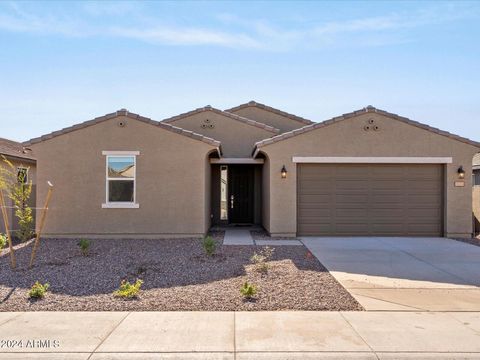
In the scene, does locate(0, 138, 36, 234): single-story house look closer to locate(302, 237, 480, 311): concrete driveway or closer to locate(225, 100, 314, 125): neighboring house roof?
locate(225, 100, 314, 125): neighboring house roof

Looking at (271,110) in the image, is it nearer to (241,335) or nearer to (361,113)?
(361,113)

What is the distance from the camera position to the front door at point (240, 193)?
60.3ft

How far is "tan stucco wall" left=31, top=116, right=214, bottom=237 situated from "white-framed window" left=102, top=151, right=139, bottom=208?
0.14m

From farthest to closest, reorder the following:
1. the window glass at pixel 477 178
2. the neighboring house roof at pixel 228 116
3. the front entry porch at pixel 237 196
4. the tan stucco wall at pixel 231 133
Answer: the window glass at pixel 477 178 < the front entry porch at pixel 237 196 < the neighboring house roof at pixel 228 116 < the tan stucco wall at pixel 231 133

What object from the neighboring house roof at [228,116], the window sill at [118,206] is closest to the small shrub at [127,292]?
the window sill at [118,206]

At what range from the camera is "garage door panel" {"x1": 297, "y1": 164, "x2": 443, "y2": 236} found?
14.0 metres

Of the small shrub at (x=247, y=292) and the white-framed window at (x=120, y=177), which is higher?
the white-framed window at (x=120, y=177)

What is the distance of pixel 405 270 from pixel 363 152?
5604 millimetres

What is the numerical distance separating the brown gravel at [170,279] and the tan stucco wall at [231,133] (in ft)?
21.8

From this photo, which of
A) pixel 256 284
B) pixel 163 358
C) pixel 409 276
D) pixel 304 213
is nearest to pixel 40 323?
pixel 163 358

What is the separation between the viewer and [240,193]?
60.4ft

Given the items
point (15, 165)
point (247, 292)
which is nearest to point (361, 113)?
point (247, 292)

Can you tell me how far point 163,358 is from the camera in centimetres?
458

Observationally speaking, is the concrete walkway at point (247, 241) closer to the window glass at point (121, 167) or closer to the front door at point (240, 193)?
the front door at point (240, 193)
